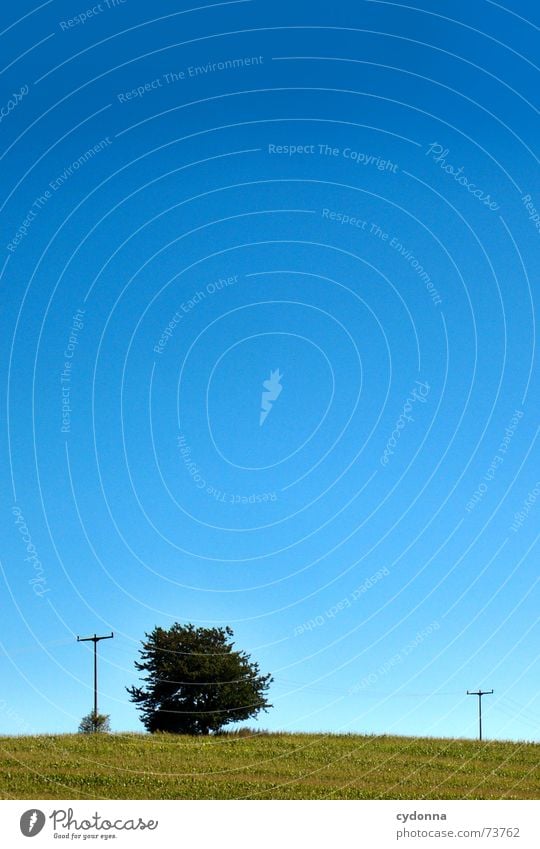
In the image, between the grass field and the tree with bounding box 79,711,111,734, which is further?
the tree with bounding box 79,711,111,734

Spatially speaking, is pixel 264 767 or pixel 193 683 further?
pixel 193 683

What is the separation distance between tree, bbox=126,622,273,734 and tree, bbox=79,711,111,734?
13.1ft

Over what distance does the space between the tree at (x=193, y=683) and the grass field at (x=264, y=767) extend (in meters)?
3.41

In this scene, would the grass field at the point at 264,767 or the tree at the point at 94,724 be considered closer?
the grass field at the point at 264,767

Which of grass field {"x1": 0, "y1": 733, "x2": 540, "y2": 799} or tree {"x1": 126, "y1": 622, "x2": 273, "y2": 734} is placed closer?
grass field {"x1": 0, "y1": 733, "x2": 540, "y2": 799}

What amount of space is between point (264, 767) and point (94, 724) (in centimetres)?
1111

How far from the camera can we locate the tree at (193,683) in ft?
166

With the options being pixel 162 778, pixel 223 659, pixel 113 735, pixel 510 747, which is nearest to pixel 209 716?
pixel 223 659

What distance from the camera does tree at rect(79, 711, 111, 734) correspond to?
150ft

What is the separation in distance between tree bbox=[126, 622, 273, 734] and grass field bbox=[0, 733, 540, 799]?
341cm

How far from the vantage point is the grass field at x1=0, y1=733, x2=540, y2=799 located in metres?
A: 32.1

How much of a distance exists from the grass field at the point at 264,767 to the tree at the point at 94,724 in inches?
53.5

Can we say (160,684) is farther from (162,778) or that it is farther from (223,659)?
(162,778)

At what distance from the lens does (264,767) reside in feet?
125
